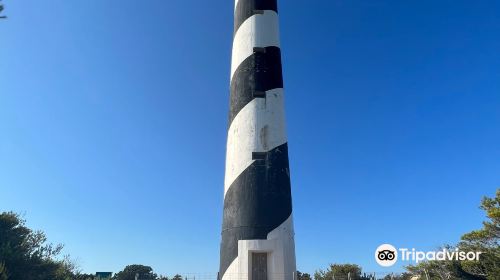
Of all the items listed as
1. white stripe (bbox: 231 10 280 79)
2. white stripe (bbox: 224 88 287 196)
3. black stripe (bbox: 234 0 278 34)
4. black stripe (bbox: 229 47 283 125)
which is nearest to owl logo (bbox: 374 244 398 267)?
white stripe (bbox: 224 88 287 196)

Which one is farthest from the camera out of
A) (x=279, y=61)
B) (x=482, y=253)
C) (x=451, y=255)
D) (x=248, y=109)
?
(x=451, y=255)

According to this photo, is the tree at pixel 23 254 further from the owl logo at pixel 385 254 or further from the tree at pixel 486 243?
the tree at pixel 486 243

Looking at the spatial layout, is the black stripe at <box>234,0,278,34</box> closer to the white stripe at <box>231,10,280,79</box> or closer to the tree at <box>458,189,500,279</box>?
the white stripe at <box>231,10,280,79</box>

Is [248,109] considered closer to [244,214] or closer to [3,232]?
[244,214]

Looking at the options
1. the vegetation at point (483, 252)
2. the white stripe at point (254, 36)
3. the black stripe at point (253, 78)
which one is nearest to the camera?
the black stripe at point (253, 78)

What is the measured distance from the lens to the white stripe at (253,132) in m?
10.3

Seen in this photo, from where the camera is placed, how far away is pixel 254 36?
11.7 meters

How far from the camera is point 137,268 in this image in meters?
53.8

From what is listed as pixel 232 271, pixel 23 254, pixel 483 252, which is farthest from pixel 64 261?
pixel 483 252

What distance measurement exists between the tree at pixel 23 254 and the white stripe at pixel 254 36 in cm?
1160

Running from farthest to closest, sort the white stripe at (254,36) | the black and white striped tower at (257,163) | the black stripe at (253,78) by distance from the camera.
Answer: the white stripe at (254,36) → the black stripe at (253,78) → the black and white striped tower at (257,163)

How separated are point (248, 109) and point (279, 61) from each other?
89.7 inches

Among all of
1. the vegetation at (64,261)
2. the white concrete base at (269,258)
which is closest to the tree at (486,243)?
the vegetation at (64,261)

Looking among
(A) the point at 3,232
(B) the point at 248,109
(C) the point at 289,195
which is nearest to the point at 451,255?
(C) the point at 289,195
